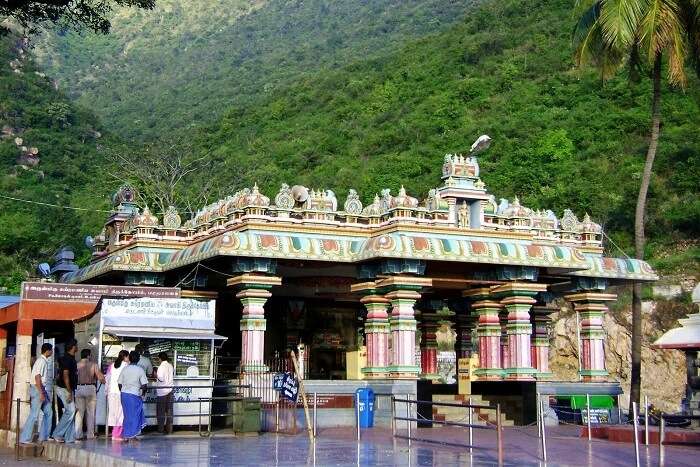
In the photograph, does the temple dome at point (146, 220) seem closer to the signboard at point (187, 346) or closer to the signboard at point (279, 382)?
the signboard at point (279, 382)

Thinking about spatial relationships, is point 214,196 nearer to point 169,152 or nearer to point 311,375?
point 169,152

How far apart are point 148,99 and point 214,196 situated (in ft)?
153

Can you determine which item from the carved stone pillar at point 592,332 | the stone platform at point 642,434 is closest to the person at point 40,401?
the stone platform at point 642,434

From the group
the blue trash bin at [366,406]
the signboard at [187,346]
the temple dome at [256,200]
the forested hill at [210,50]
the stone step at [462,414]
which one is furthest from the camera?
the forested hill at [210,50]

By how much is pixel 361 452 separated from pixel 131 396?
156 inches

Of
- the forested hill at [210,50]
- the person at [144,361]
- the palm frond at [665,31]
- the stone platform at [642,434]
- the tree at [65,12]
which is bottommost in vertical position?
the stone platform at [642,434]

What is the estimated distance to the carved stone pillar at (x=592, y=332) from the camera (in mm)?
24938

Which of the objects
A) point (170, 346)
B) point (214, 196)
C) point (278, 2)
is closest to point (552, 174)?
point (214, 196)

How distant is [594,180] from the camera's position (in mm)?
44844

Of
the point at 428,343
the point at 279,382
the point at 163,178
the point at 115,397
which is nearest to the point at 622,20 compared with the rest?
the point at 428,343

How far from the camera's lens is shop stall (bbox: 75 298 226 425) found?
1723cm

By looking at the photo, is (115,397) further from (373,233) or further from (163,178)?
(163,178)

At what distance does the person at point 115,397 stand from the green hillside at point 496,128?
2719cm

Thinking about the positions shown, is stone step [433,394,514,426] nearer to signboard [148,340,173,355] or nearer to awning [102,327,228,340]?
awning [102,327,228,340]
